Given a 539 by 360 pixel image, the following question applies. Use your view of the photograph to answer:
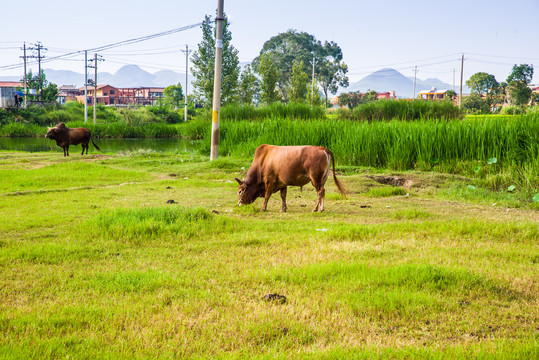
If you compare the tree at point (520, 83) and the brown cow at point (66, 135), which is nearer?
the brown cow at point (66, 135)

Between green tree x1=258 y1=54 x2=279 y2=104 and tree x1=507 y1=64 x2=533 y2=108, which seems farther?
tree x1=507 y1=64 x2=533 y2=108

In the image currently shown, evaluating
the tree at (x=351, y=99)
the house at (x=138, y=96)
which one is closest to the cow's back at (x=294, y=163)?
the tree at (x=351, y=99)

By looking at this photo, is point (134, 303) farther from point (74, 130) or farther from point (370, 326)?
point (74, 130)

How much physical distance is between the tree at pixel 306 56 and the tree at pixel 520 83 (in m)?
30.0

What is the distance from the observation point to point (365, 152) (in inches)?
547

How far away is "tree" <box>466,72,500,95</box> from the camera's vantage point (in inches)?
3004

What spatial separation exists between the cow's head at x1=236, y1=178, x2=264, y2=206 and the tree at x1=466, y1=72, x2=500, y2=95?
75.5 m

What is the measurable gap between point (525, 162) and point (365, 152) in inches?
169

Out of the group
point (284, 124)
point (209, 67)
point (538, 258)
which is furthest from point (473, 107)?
point (538, 258)

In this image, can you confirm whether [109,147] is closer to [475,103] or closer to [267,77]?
[267,77]

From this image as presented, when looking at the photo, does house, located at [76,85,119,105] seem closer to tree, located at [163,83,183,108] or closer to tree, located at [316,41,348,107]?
tree, located at [163,83,183,108]

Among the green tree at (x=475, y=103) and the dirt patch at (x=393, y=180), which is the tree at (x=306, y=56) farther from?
the dirt patch at (x=393, y=180)

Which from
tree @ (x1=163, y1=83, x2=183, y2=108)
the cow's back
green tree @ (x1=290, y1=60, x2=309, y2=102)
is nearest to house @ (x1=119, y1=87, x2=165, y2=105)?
tree @ (x1=163, y1=83, x2=183, y2=108)

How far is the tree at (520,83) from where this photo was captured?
61.0 metres
